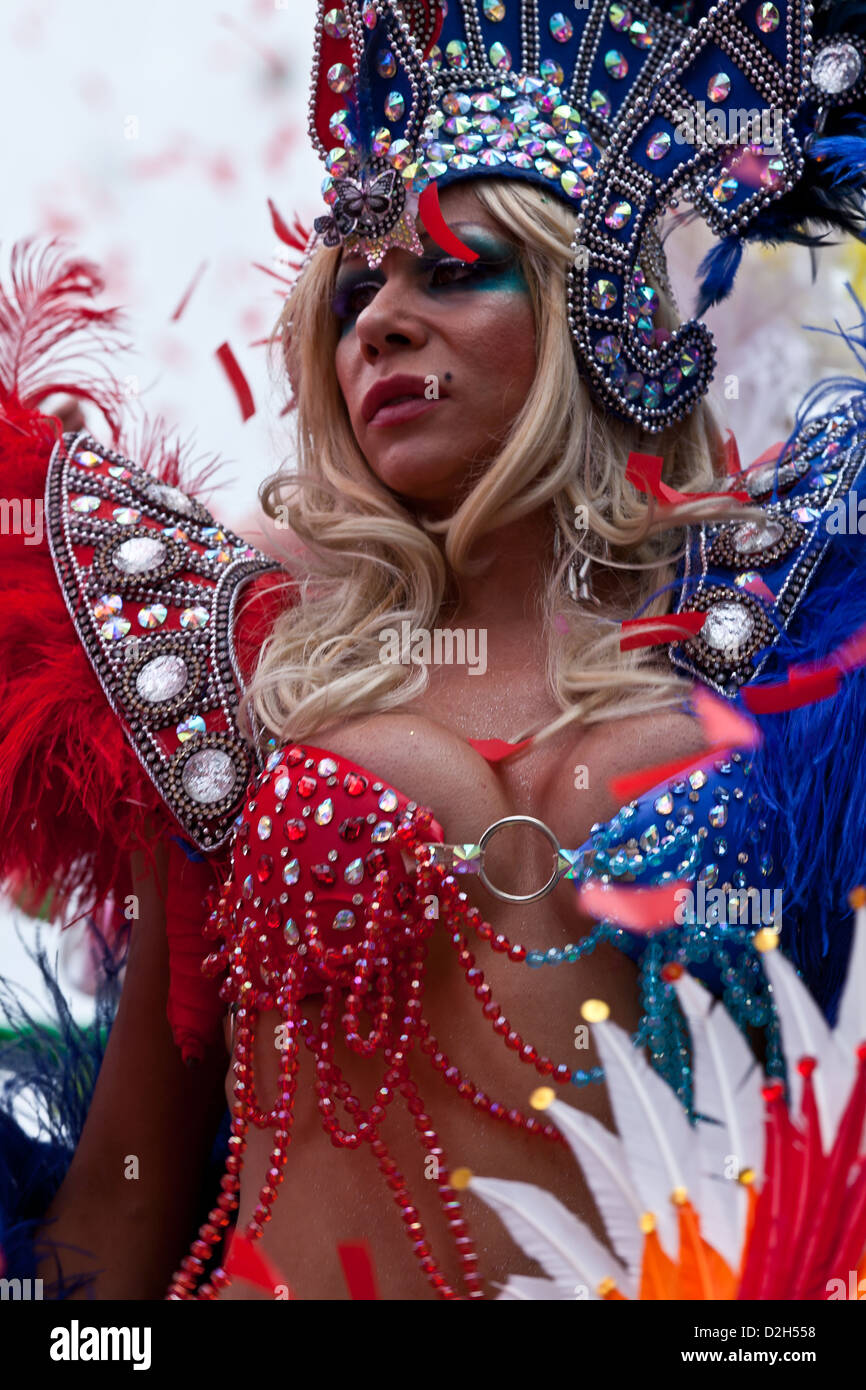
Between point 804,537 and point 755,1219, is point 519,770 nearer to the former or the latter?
point 804,537

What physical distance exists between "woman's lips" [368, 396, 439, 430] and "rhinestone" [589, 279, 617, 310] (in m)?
0.22

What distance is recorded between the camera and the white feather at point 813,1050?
1.28 m

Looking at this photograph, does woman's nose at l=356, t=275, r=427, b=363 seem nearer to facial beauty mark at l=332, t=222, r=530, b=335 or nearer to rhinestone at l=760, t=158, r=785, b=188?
facial beauty mark at l=332, t=222, r=530, b=335

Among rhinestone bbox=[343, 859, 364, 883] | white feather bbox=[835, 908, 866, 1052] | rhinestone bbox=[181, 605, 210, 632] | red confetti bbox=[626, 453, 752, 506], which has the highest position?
red confetti bbox=[626, 453, 752, 506]

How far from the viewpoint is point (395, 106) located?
1872 millimetres

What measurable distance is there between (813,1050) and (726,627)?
0.57m

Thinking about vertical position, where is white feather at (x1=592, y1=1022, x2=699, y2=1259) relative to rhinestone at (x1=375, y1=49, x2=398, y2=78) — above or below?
below

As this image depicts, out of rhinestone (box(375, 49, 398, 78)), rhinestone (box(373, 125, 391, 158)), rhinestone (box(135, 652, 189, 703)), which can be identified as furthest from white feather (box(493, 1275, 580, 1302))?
rhinestone (box(375, 49, 398, 78))

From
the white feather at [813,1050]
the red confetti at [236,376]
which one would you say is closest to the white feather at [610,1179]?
the white feather at [813,1050]

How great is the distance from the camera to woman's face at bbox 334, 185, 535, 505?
1.80 metres

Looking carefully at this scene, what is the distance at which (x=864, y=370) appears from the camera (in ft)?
5.93

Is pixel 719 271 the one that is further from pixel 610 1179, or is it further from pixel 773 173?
pixel 610 1179

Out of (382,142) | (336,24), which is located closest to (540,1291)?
(382,142)
